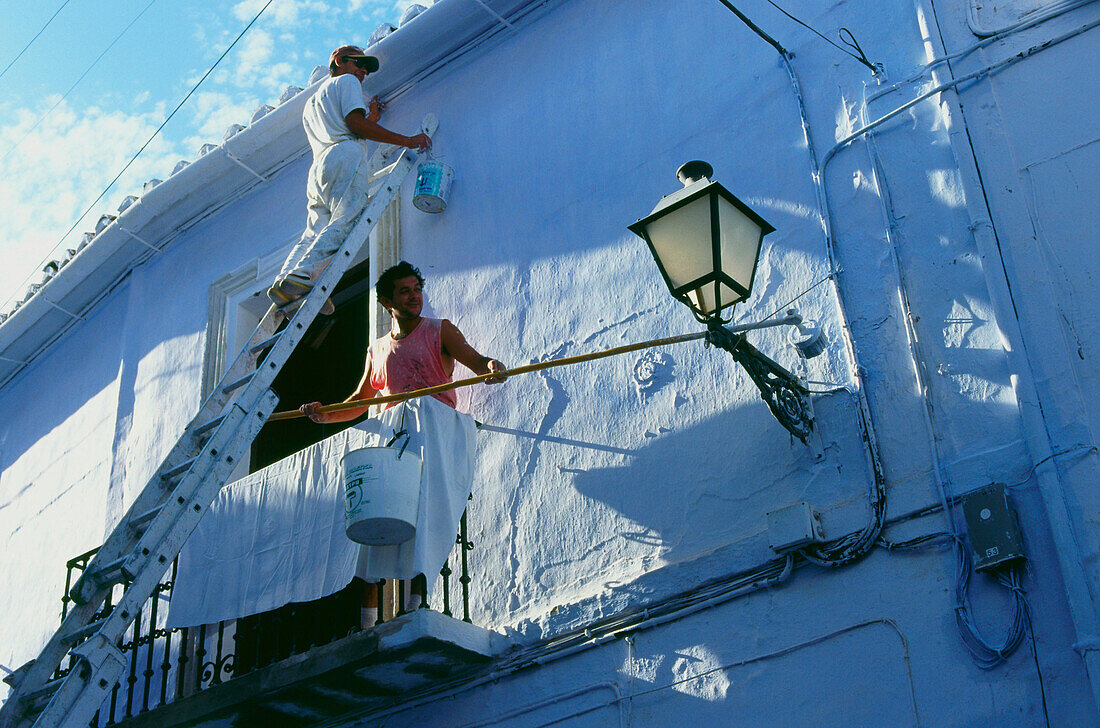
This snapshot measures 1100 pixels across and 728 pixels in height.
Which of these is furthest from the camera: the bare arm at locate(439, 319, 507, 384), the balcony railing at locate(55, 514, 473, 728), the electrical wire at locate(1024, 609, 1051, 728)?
the bare arm at locate(439, 319, 507, 384)

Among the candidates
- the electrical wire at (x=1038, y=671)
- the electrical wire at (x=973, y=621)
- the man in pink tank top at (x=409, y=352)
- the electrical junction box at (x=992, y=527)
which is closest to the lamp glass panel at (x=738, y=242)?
the electrical junction box at (x=992, y=527)

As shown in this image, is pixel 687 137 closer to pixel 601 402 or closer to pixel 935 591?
pixel 601 402

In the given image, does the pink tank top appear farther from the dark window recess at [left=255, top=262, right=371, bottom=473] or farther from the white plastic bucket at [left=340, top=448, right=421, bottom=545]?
the dark window recess at [left=255, top=262, right=371, bottom=473]

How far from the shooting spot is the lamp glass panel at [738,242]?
14.6 ft

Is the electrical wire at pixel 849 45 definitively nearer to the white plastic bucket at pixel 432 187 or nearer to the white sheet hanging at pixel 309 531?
the white plastic bucket at pixel 432 187

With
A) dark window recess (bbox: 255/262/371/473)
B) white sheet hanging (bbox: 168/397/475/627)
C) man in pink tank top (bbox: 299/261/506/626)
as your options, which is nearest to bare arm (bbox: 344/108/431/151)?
man in pink tank top (bbox: 299/261/506/626)

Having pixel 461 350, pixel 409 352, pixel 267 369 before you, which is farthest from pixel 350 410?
pixel 267 369

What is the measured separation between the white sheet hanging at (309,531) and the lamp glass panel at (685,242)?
5.53 feet

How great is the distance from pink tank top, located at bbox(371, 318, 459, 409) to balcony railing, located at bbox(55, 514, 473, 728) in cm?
72

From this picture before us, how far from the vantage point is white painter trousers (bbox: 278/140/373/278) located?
6285 mm

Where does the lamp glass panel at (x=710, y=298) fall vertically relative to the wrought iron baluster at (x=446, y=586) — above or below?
above

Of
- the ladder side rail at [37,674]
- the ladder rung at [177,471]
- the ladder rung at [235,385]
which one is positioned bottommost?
the ladder side rail at [37,674]

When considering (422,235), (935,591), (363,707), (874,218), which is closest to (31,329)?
(422,235)

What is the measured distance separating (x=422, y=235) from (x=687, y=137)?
1.86 m
